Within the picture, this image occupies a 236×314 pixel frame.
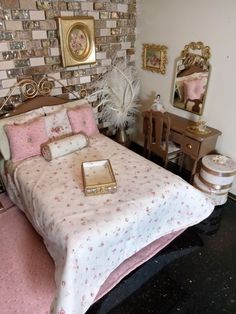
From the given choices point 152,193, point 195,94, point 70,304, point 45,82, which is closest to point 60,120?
point 45,82

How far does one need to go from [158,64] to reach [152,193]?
6.08 ft

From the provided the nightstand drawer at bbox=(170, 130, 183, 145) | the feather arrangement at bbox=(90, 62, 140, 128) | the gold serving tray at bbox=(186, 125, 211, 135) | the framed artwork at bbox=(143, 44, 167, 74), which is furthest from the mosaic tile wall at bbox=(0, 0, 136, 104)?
the gold serving tray at bbox=(186, 125, 211, 135)

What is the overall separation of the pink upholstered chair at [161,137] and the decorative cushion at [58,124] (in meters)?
0.91

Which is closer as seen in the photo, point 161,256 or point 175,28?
point 161,256

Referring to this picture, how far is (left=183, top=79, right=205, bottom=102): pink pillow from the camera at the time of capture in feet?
8.64

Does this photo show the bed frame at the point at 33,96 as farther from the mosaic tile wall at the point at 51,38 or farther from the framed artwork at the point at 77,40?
the framed artwork at the point at 77,40

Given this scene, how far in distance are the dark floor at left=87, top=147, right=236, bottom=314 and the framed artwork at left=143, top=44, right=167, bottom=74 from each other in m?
1.91

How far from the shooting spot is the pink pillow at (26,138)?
89.0 inches

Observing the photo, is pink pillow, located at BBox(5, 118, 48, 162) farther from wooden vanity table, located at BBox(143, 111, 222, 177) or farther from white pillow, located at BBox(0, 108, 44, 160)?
wooden vanity table, located at BBox(143, 111, 222, 177)

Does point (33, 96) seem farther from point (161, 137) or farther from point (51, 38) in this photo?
point (161, 137)

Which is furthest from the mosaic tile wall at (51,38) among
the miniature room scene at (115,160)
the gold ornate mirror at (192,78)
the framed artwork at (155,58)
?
the gold ornate mirror at (192,78)

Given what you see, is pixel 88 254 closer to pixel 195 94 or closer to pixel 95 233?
pixel 95 233

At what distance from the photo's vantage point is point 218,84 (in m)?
2.49

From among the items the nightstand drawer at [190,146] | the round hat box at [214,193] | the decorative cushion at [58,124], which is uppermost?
the decorative cushion at [58,124]
